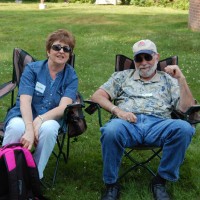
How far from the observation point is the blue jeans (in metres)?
3.68

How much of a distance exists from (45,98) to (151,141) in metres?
0.98

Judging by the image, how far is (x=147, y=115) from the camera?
13.2 ft

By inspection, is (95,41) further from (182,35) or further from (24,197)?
(24,197)

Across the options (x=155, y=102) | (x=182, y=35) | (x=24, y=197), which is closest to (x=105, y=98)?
(x=155, y=102)

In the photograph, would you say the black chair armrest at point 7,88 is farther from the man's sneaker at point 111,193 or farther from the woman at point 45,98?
the man's sneaker at point 111,193

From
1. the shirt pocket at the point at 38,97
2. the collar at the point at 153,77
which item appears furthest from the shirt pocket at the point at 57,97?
the collar at the point at 153,77

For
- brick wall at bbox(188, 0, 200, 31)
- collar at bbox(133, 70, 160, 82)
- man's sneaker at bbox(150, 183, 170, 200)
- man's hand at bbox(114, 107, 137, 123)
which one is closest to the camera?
man's sneaker at bbox(150, 183, 170, 200)

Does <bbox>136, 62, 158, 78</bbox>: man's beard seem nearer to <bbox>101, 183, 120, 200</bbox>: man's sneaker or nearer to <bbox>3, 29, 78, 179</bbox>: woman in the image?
<bbox>3, 29, 78, 179</bbox>: woman

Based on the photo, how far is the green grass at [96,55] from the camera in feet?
13.4

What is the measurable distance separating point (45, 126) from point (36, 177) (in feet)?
1.52

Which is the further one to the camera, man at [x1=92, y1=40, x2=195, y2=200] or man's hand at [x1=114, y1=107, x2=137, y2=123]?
man's hand at [x1=114, y1=107, x2=137, y2=123]

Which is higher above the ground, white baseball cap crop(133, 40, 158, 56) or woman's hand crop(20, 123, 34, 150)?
white baseball cap crop(133, 40, 158, 56)

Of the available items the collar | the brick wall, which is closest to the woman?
the collar

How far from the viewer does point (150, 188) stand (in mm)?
3949
